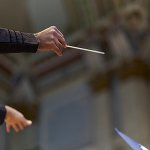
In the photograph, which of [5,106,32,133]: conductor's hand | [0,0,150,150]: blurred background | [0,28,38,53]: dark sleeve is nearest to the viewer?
[0,28,38,53]: dark sleeve

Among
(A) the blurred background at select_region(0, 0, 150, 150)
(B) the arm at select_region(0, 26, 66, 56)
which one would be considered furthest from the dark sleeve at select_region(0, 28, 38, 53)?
(A) the blurred background at select_region(0, 0, 150, 150)

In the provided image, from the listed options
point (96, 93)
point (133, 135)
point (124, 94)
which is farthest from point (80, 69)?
point (133, 135)

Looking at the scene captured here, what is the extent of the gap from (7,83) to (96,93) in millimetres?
1567

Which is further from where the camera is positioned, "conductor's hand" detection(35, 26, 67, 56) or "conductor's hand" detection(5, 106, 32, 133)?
"conductor's hand" detection(5, 106, 32, 133)

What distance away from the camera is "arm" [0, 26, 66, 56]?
1814mm

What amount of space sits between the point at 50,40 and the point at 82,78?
21.0 feet

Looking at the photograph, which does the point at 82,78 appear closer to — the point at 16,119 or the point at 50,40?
the point at 16,119

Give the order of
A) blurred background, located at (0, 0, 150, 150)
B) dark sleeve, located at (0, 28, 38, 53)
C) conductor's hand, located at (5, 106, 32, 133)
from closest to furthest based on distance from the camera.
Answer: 1. dark sleeve, located at (0, 28, 38, 53)
2. conductor's hand, located at (5, 106, 32, 133)
3. blurred background, located at (0, 0, 150, 150)

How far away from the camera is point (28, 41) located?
1848mm

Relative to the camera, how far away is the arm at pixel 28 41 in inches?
71.4

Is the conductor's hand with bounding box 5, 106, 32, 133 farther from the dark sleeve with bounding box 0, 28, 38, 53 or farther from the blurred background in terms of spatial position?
the blurred background

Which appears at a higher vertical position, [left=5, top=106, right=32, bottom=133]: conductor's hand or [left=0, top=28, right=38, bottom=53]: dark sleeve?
[left=0, top=28, right=38, bottom=53]: dark sleeve

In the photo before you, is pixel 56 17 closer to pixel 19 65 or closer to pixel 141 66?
pixel 19 65

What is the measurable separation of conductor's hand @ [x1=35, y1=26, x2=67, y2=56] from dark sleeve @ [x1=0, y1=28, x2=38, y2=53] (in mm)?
40
